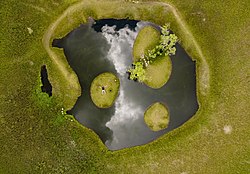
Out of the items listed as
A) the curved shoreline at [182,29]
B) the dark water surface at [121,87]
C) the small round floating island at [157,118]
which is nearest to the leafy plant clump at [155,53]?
the dark water surface at [121,87]

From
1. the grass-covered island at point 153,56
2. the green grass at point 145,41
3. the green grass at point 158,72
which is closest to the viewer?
the grass-covered island at point 153,56

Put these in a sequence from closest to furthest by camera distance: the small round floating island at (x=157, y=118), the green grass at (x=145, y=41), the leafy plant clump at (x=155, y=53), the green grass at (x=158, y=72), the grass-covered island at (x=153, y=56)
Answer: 1. the leafy plant clump at (x=155, y=53)
2. the grass-covered island at (x=153, y=56)
3. the small round floating island at (x=157, y=118)
4. the green grass at (x=158, y=72)
5. the green grass at (x=145, y=41)

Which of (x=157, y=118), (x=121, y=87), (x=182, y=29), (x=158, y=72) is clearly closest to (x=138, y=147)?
(x=157, y=118)

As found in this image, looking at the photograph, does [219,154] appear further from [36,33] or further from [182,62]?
[36,33]

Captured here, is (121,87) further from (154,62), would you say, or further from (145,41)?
(145,41)

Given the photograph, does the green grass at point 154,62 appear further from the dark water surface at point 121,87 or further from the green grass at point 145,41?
the dark water surface at point 121,87

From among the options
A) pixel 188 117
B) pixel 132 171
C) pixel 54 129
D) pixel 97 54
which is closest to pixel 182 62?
pixel 188 117
